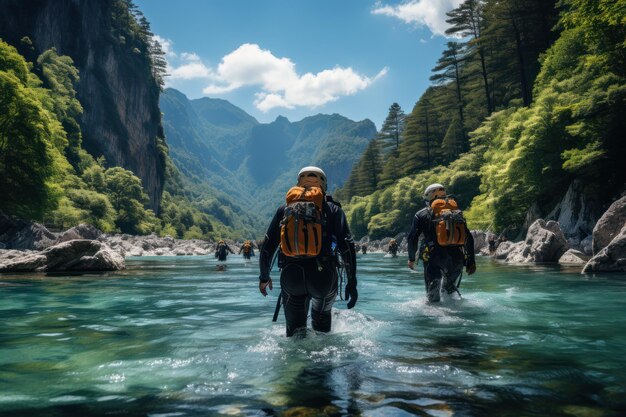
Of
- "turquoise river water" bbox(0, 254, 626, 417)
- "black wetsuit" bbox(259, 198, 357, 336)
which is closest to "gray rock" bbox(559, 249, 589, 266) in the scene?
"turquoise river water" bbox(0, 254, 626, 417)

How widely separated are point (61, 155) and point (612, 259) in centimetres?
5585

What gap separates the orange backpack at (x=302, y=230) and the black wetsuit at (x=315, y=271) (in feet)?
0.75

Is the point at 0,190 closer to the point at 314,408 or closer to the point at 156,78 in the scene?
the point at 314,408

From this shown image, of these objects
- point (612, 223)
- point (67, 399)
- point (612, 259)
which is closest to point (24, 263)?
point (67, 399)

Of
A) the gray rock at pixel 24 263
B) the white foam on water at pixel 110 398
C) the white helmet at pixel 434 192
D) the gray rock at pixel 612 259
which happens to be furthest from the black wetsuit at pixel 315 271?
the gray rock at pixel 24 263

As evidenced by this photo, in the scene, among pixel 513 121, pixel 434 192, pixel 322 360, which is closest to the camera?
pixel 322 360

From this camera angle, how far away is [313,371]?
14.6 ft

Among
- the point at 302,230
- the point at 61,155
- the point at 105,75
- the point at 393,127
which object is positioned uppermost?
the point at 105,75

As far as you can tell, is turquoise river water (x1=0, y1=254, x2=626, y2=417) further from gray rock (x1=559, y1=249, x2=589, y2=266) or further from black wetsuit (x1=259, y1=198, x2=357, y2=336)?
gray rock (x1=559, y1=249, x2=589, y2=266)

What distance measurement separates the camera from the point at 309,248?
519cm

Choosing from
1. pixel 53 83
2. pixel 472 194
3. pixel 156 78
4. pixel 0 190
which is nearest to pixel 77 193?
pixel 53 83

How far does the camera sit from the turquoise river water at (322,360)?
350cm

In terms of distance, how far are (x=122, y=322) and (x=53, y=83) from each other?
254 ft

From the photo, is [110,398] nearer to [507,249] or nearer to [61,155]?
[507,249]
